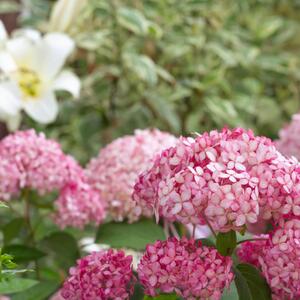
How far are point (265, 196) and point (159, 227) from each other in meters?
0.33

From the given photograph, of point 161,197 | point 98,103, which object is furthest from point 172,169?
point 98,103

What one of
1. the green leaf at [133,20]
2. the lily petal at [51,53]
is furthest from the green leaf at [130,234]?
the green leaf at [133,20]

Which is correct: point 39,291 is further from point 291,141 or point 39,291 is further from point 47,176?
point 291,141

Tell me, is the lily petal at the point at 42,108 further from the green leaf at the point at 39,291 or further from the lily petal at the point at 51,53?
the green leaf at the point at 39,291

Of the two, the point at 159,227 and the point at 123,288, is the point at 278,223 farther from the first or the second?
the point at 159,227

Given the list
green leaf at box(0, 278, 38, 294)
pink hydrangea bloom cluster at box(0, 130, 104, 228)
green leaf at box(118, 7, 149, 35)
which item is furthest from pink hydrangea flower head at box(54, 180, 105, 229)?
green leaf at box(118, 7, 149, 35)

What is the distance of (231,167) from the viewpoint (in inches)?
26.3

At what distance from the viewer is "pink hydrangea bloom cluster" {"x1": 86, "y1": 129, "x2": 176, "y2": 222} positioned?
103 centimetres

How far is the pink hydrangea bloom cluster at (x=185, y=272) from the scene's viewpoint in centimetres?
65

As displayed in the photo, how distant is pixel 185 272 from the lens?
2.14ft

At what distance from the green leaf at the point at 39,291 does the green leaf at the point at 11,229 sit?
0.10 meters

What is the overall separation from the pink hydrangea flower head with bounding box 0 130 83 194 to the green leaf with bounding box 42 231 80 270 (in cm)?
9

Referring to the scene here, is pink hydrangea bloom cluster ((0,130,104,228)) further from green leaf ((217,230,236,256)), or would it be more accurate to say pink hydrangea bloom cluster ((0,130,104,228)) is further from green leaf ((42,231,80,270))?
green leaf ((217,230,236,256))

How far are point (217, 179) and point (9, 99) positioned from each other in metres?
0.71
